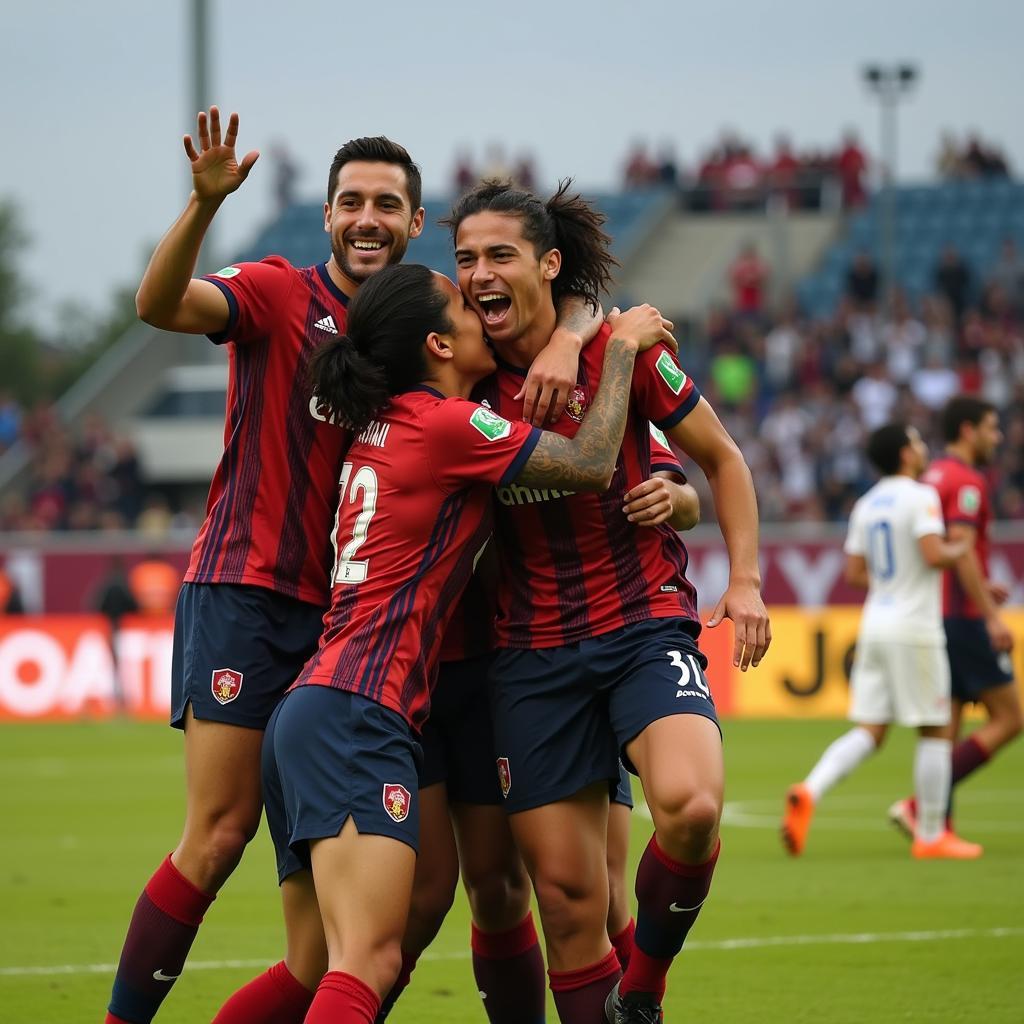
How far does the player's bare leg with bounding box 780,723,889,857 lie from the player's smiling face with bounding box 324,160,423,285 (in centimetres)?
534

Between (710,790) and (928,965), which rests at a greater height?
(710,790)

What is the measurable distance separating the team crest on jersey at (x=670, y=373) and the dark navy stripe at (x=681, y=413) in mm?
43

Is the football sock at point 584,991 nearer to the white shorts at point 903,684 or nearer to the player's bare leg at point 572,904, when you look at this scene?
the player's bare leg at point 572,904

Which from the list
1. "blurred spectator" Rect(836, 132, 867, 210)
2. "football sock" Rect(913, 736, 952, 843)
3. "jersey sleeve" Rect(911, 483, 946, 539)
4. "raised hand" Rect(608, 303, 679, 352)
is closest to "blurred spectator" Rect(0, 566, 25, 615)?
"jersey sleeve" Rect(911, 483, 946, 539)

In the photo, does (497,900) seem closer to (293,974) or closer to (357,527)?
(293,974)

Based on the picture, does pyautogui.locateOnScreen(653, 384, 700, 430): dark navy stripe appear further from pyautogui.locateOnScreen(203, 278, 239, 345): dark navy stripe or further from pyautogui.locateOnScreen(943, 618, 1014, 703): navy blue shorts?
pyautogui.locateOnScreen(943, 618, 1014, 703): navy blue shorts

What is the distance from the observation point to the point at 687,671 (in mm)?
5348

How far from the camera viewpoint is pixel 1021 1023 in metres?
6.17

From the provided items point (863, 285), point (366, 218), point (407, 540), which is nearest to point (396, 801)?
point (407, 540)

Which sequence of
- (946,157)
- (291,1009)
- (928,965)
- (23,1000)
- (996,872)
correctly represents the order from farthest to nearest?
(946,157) → (996,872) → (928,965) → (23,1000) → (291,1009)

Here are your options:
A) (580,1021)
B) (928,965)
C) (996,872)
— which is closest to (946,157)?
(996,872)

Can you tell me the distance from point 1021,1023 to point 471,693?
2164 mm

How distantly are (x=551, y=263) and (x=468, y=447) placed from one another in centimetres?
84

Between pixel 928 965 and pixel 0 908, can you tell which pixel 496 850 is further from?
pixel 0 908
